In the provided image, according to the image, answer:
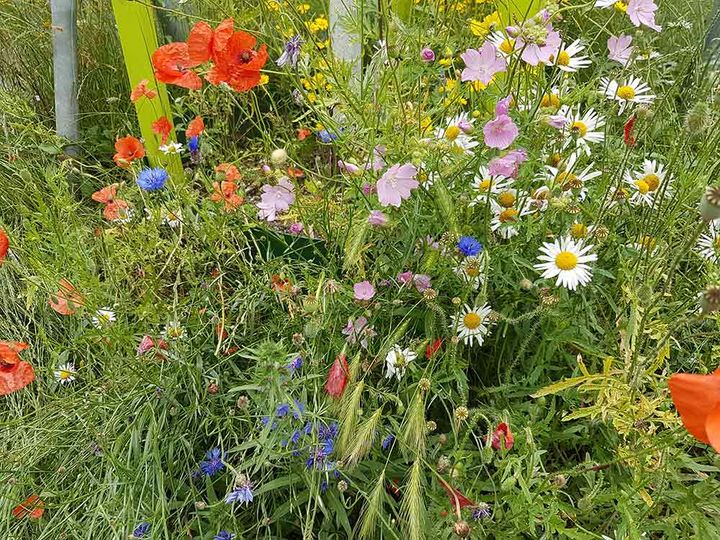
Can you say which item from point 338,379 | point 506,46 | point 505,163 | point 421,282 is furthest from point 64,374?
point 506,46

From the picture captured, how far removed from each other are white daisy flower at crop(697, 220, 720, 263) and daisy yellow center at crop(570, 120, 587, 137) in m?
0.31

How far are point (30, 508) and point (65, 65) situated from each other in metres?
1.49

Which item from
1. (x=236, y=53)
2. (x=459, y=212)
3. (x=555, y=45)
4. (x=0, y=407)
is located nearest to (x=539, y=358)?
(x=459, y=212)

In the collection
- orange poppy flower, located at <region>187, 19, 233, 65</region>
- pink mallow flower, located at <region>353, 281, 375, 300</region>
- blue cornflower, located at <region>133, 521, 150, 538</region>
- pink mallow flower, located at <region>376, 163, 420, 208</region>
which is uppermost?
orange poppy flower, located at <region>187, 19, 233, 65</region>

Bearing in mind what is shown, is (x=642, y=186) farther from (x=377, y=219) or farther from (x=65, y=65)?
(x=65, y=65)

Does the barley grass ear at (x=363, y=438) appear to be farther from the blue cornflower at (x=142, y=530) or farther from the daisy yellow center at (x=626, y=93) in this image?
the daisy yellow center at (x=626, y=93)

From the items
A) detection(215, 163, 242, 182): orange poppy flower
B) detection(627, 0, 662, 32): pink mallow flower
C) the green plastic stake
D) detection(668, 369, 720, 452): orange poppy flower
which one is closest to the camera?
detection(668, 369, 720, 452): orange poppy flower

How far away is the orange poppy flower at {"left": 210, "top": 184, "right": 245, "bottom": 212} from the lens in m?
1.44

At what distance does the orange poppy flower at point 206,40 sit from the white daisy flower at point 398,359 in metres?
0.68

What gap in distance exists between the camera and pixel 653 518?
3.84 feet

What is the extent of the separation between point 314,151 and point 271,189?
3.58 feet

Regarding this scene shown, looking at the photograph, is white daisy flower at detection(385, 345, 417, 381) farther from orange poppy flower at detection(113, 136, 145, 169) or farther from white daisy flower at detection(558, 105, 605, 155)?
orange poppy flower at detection(113, 136, 145, 169)

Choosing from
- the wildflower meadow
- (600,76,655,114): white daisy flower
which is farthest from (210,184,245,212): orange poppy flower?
(600,76,655,114): white daisy flower

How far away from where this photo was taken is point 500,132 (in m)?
1.06
